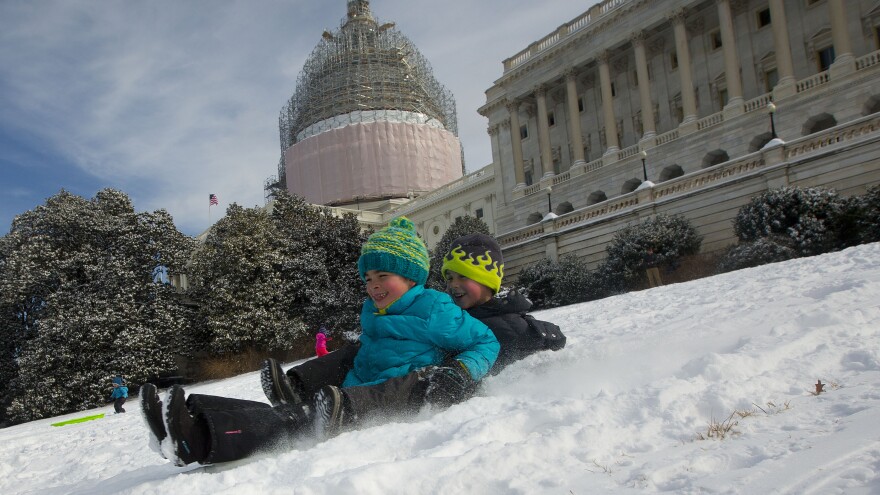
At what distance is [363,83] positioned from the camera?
57.0m

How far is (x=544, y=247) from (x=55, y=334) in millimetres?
18287

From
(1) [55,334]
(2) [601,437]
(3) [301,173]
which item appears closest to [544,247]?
(1) [55,334]

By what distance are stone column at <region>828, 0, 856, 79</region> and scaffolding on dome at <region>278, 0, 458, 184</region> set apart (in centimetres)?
3557

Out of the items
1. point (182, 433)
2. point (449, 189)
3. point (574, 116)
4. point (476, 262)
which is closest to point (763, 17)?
point (574, 116)

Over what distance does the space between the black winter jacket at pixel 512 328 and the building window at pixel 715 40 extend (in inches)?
1285

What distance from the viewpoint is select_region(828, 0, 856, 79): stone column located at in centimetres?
2589

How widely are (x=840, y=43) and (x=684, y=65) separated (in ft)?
23.6

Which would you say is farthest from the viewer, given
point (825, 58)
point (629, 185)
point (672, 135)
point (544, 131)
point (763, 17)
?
point (544, 131)

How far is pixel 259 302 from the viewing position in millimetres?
24062

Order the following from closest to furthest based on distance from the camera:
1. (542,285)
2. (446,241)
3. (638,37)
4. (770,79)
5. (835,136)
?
(835,136)
(542,285)
(446,241)
(770,79)
(638,37)

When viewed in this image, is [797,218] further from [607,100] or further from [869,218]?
[607,100]

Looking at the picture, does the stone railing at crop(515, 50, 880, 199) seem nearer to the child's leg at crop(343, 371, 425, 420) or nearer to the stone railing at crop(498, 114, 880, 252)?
the stone railing at crop(498, 114, 880, 252)

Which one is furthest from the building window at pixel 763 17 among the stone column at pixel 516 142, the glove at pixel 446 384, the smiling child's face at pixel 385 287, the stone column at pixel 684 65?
the glove at pixel 446 384

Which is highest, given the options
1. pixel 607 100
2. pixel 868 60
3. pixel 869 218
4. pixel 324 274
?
pixel 607 100
